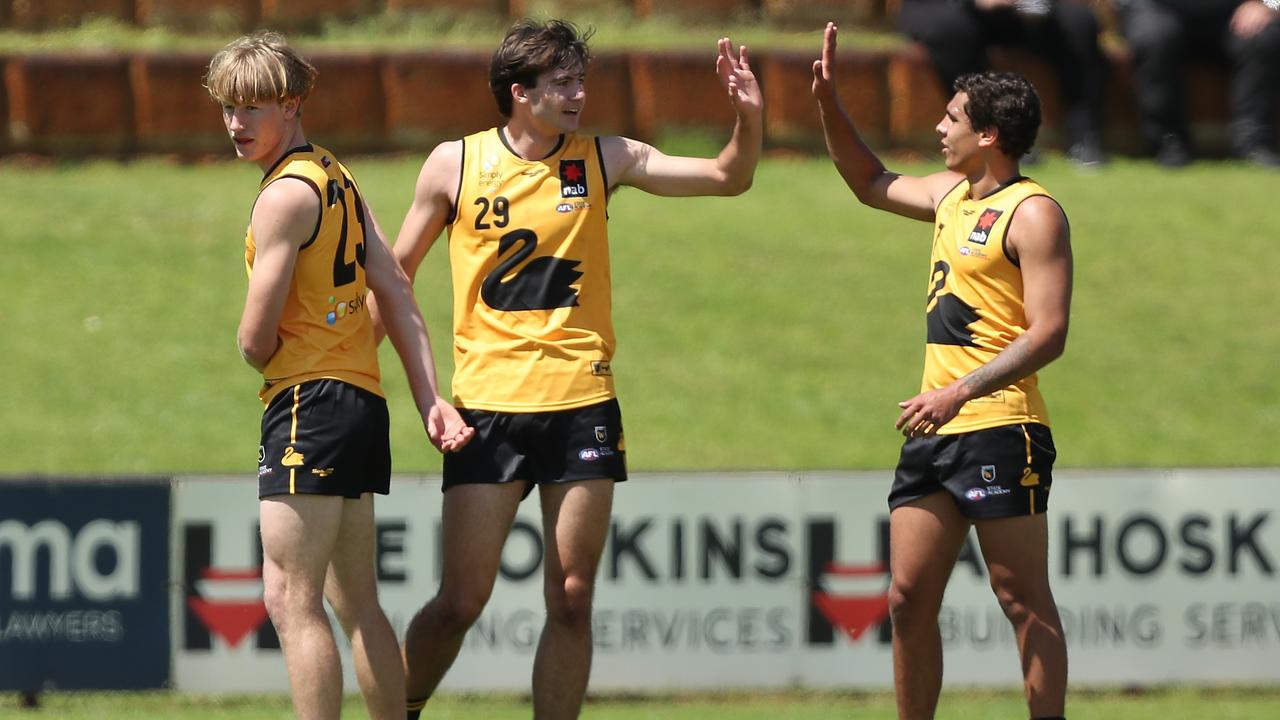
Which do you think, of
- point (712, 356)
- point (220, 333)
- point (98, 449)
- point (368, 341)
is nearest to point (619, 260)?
point (712, 356)

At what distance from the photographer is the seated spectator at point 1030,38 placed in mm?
12711

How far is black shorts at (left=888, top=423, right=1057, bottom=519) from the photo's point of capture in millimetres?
5023

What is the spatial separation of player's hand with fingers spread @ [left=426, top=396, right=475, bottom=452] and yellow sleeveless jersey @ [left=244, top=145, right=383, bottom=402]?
7.8 inches

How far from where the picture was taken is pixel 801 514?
712 centimetres

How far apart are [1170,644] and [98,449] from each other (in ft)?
18.0

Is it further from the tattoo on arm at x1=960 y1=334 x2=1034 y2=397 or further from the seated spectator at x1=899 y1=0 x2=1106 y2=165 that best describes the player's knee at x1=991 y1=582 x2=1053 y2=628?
the seated spectator at x1=899 y1=0 x2=1106 y2=165

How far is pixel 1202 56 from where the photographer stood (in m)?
13.6

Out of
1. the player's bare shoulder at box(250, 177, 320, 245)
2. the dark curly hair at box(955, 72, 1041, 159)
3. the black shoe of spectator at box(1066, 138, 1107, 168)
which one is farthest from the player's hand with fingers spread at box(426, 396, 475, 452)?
the black shoe of spectator at box(1066, 138, 1107, 168)

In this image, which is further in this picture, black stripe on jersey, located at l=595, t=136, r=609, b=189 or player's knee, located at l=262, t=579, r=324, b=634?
black stripe on jersey, located at l=595, t=136, r=609, b=189

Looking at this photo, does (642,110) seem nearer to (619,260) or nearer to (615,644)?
(619,260)

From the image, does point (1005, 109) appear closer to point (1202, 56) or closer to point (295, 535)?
point (295, 535)

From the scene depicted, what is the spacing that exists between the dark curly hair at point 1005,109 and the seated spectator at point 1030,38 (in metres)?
7.68

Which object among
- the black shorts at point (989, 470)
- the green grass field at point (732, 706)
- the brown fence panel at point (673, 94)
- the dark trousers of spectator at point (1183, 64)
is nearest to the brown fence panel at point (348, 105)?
the brown fence panel at point (673, 94)

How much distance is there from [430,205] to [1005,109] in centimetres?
168
